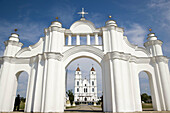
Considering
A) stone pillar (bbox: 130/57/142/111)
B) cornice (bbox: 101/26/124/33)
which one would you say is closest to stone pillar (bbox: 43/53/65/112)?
cornice (bbox: 101/26/124/33)

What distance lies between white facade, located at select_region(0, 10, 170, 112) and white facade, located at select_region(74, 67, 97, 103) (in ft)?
177

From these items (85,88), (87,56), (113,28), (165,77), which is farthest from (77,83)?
(113,28)

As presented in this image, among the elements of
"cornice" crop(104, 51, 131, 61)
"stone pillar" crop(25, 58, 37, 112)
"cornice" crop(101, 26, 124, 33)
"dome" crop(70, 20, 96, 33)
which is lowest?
"stone pillar" crop(25, 58, 37, 112)

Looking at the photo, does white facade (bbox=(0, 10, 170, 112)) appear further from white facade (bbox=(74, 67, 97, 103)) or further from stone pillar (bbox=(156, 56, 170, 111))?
white facade (bbox=(74, 67, 97, 103))

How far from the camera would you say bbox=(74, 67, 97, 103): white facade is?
65.9 meters

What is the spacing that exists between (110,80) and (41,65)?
7.02 metres

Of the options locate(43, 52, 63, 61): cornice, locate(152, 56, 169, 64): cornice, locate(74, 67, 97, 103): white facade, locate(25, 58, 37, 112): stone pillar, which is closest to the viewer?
locate(25, 58, 37, 112): stone pillar

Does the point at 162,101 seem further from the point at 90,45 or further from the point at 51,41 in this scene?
the point at 51,41

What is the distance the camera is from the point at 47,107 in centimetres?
1152

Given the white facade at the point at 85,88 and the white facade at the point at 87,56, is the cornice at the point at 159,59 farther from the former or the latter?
the white facade at the point at 85,88

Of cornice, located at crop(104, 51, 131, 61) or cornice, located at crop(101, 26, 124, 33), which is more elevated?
cornice, located at crop(101, 26, 124, 33)

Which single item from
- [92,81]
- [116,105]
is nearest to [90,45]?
[116,105]

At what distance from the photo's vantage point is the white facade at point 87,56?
479 inches

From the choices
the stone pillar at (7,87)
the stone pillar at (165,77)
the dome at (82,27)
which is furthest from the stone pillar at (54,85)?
the stone pillar at (165,77)
